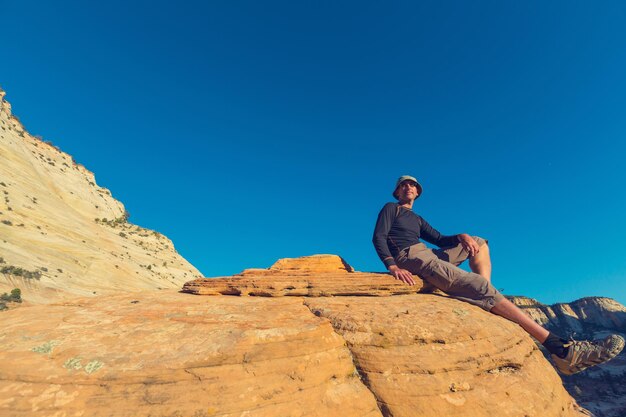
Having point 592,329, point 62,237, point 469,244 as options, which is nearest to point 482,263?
point 469,244

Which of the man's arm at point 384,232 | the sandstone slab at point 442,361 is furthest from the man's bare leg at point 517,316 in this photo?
the man's arm at point 384,232

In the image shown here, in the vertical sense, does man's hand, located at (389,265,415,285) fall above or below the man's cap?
below

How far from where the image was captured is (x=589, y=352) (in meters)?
6.86

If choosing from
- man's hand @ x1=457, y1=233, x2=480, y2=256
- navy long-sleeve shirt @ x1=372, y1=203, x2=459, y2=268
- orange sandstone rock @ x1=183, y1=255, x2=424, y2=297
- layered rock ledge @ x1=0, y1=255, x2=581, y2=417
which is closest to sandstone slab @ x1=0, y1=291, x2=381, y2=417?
layered rock ledge @ x1=0, y1=255, x2=581, y2=417

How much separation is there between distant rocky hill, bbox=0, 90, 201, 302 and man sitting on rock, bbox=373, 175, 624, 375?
101 ft

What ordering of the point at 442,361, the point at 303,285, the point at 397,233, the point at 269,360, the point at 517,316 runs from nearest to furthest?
the point at 269,360 → the point at 442,361 → the point at 517,316 → the point at 303,285 → the point at 397,233

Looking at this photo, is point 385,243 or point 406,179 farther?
point 406,179

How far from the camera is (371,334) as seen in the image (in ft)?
20.4

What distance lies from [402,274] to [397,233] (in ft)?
4.29

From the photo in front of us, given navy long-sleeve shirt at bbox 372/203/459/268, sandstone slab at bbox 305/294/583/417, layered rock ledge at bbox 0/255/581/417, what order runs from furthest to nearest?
navy long-sleeve shirt at bbox 372/203/459/268
sandstone slab at bbox 305/294/583/417
layered rock ledge at bbox 0/255/581/417

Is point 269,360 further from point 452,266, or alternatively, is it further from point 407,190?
point 407,190

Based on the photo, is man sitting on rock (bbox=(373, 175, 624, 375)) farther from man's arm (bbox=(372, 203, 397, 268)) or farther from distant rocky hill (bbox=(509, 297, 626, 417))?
distant rocky hill (bbox=(509, 297, 626, 417))

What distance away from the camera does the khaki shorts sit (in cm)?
814

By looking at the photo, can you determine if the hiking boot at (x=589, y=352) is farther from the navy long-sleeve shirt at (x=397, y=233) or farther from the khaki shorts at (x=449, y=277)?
the navy long-sleeve shirt at (x=397, y=233)
